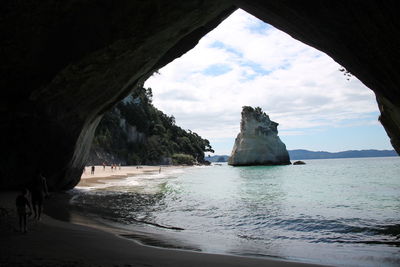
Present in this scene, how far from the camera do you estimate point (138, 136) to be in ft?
316

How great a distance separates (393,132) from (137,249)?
9830 mm

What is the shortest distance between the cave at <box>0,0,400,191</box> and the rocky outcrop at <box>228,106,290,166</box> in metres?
81.3

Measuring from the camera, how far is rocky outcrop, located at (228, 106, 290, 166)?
3723 inches

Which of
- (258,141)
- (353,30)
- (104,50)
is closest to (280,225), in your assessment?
(353,30)

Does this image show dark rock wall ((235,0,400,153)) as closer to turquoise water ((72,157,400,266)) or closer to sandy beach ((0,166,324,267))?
turquoise water ((72,157,400,266))

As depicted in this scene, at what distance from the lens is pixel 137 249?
7266 mm

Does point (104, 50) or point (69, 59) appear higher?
point (104, 50)

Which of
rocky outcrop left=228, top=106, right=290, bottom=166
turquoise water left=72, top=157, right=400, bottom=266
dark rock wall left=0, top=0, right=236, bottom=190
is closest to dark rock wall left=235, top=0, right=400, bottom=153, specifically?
dark rock wall left=0, top=0, right=236, bottom=190

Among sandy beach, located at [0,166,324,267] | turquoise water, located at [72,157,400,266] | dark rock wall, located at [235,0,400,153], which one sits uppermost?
dark rock wall, located at [235,0,400,153]

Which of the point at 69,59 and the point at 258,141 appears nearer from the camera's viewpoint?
the point at 69,59

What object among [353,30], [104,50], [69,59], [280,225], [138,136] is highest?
[138,136]

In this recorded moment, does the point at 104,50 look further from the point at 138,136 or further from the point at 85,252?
the point at 138,136

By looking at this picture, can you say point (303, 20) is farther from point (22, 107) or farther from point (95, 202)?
point (95, 202)

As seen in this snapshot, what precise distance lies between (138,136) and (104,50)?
86717 millimetres
